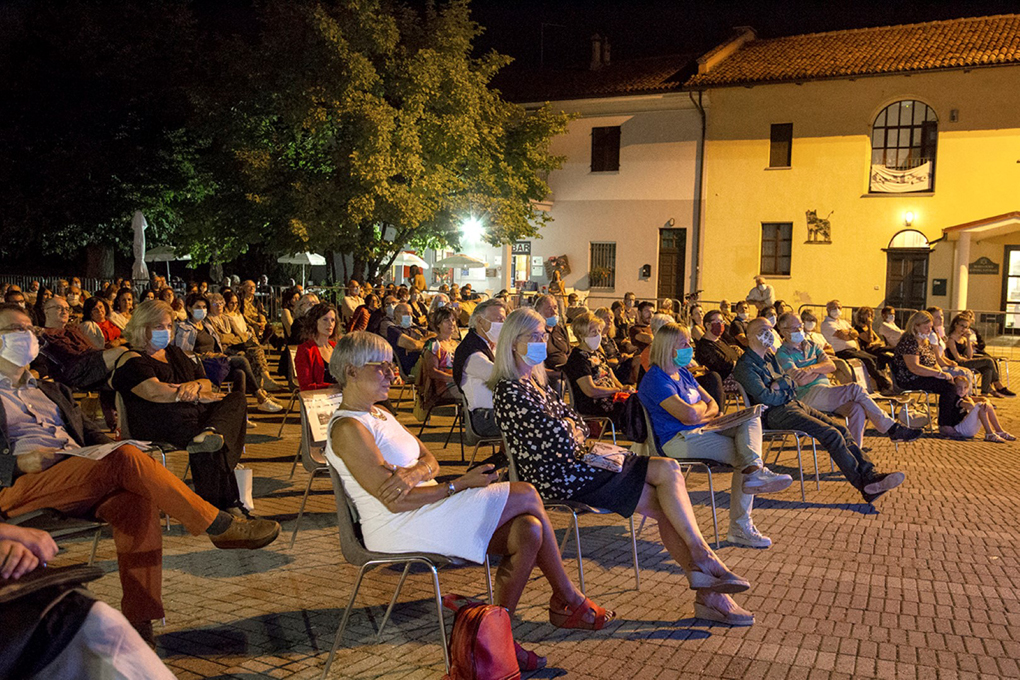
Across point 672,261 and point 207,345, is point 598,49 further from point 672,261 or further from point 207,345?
point 207,345

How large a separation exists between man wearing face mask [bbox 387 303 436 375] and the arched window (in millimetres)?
19971

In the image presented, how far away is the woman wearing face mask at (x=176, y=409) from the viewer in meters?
5.84

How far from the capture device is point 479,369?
7234 mm

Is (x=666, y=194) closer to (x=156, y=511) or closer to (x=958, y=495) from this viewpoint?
(x=958, y=495)

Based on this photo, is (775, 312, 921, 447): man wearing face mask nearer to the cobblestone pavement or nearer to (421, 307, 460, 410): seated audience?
the cobblestone pavement

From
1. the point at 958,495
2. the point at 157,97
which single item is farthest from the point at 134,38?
the point at 958,495

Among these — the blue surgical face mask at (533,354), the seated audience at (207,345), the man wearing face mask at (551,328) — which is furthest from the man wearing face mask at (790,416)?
the seated audience at (207,345)

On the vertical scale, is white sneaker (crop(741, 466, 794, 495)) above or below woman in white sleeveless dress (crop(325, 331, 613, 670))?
below

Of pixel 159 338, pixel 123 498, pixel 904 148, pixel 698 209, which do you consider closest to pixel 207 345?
pixel 159 338

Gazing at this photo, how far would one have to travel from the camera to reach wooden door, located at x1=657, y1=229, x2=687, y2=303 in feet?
101

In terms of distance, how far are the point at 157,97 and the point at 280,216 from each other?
6.58 metres

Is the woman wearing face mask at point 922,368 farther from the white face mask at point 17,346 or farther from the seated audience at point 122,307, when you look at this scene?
the seated audience at point 122,307

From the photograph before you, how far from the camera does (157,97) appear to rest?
26172 millimetres

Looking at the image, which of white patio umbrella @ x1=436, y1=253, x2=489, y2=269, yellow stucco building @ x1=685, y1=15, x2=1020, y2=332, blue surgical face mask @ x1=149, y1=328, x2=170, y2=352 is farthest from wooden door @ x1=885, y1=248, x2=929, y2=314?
blue surgical face mask @ x1=149, y1=328, x2=170, y2=352
